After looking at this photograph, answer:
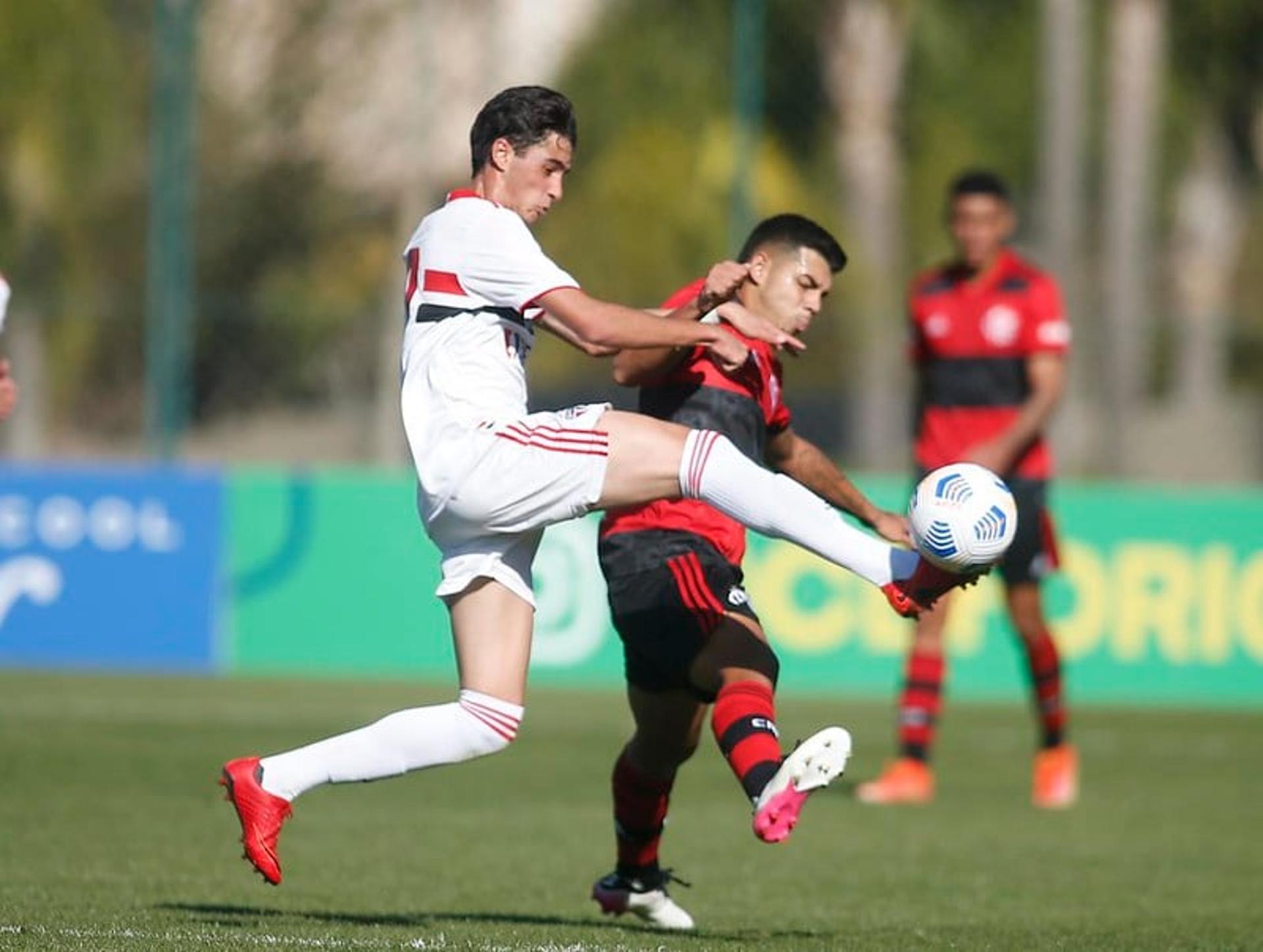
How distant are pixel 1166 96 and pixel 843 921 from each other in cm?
2679

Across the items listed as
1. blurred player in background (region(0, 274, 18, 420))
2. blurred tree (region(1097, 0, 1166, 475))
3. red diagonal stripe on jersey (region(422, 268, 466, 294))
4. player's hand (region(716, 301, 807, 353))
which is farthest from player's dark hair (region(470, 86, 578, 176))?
blurred tree (region(1097, 0, 1166, 475))

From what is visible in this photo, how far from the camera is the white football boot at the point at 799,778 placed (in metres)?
6.42

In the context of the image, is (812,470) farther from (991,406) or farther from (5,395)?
(991,406)

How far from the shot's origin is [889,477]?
17.8 meters

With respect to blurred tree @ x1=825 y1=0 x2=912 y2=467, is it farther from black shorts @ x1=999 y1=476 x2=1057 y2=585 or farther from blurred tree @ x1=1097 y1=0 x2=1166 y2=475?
black shorts @ x1=999 y1=476 x2=1057 y2=585

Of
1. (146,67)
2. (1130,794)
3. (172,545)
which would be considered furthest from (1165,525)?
(146,67)

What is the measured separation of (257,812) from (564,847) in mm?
→ 3041

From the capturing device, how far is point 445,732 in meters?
6.96

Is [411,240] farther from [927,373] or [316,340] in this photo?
[316,340]

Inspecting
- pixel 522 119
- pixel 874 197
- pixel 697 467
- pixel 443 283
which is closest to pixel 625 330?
pixel 697 467

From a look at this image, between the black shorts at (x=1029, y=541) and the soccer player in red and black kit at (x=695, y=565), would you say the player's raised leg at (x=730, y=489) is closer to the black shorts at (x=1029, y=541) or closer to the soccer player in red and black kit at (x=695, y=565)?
the soccer player in red and black kit at (x=695, y=565)

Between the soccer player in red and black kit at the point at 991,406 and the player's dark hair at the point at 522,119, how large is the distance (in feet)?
15.6

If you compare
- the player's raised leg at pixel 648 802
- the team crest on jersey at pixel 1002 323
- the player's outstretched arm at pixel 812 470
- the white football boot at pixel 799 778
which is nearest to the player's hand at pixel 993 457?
the team crest on jersey at pixel 1002 323

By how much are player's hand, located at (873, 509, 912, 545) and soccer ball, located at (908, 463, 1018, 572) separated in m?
0.38
